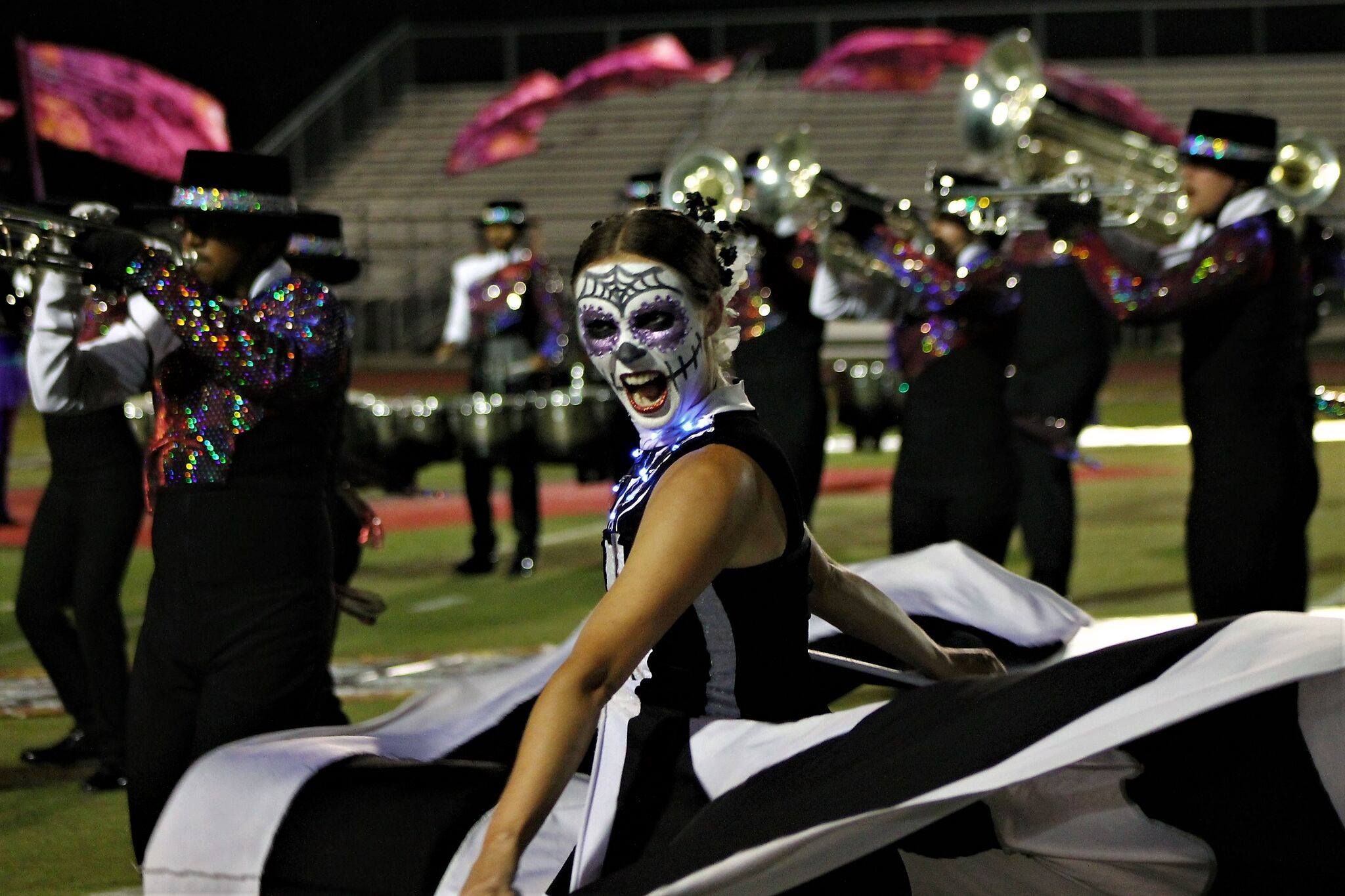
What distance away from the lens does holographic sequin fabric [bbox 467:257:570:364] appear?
9281 mm

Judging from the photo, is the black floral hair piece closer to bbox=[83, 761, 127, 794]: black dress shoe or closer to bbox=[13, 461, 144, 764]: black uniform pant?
bbox=[13, 461, 144, 764]: black uniform pant

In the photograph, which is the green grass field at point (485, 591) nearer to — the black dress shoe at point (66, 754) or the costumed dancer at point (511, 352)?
the black dress shoe at point (66, 754)

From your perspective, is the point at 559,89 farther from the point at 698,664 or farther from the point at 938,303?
the point at 698,664

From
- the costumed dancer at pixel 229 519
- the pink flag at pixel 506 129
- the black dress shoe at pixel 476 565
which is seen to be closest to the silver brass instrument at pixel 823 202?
the black dress shoe at pixel 476 565

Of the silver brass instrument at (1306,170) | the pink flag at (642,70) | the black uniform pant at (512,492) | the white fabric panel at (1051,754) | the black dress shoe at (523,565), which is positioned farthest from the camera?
the pink flag at (642,70)

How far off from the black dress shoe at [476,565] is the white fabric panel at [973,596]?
217 inches

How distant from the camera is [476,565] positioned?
905 cm

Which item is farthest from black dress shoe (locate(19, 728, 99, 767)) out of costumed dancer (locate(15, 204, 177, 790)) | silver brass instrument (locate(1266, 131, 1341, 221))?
silver brass instrument (locate(1266, 131, 1341, 221))

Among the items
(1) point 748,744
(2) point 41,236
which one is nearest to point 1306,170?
(2) point 41,236

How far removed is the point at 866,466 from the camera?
13.8 m

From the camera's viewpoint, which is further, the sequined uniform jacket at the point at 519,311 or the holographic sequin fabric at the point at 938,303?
the sequined uniform jacket at the point at 519,311

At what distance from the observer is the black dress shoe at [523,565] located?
352 inches

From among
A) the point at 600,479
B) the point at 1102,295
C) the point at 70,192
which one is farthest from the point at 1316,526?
the point at 70,192

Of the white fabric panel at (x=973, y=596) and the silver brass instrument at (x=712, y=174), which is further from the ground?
the silver brass instrument at (x=712, y=174)
